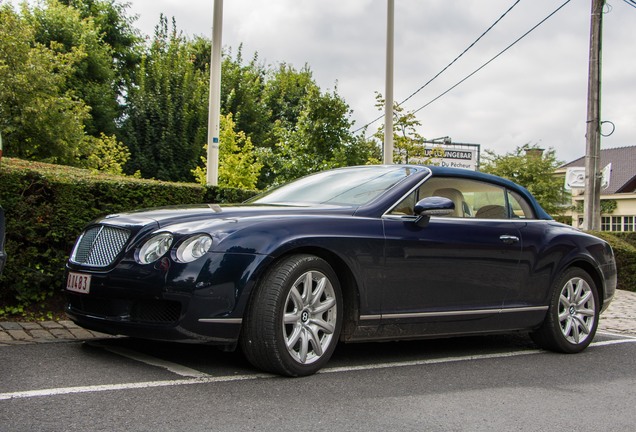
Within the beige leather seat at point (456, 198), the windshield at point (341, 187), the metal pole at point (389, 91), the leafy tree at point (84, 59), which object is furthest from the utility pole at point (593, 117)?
the leafy tree at point (84, 59)

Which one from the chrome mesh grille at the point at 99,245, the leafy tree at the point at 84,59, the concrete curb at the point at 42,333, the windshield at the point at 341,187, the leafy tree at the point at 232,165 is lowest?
the concrete curb at the point at 42,333

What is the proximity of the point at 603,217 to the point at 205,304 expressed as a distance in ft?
169

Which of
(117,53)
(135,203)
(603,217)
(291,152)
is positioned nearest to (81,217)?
(135,203)

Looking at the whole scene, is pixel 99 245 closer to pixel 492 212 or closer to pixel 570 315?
pixel 492 212

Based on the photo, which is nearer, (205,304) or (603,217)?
(205,304)

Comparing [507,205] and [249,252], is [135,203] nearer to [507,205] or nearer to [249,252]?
[249,252]

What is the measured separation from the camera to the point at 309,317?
4629 mm

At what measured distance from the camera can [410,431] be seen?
3533 mm

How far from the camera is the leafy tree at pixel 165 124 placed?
31.4 metres

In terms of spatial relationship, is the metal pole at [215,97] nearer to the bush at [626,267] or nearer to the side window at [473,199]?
the side window at [473,199]

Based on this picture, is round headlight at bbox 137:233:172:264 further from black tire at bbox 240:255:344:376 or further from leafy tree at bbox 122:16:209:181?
leafy tree at bbox 122:16:209:181

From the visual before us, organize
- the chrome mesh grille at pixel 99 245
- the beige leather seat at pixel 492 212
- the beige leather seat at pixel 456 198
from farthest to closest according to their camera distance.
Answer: the beige leather seat at pixel 492 212
the beige leather seat at pixel 456 198
the chrome mesh grille at pixel 99 245

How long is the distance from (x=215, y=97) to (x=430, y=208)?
6.39 m

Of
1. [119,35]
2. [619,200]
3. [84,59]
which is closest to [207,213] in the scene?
[84,59]
